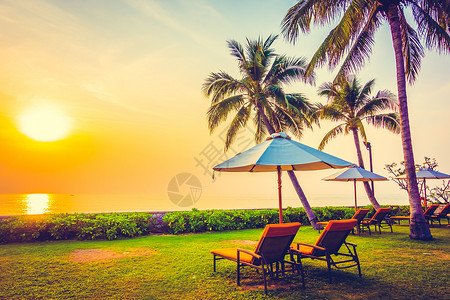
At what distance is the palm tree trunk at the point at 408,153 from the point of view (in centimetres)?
855

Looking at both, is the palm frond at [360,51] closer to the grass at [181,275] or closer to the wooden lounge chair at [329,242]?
the grass at [181,275]

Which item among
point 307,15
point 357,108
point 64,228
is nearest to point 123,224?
point 64,228

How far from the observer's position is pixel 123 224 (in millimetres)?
9133

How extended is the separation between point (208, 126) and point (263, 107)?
8.96ft

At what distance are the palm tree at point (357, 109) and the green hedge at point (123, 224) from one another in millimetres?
6441

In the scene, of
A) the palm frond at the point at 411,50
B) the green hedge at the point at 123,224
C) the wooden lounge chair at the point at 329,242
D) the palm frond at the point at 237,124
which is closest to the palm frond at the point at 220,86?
the palm frond at the point at 237,124

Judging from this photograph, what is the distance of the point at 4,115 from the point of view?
47.4 feet

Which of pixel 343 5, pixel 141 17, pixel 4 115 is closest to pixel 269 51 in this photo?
pixel 343 5

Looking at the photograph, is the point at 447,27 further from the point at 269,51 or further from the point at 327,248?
the point at 327,248

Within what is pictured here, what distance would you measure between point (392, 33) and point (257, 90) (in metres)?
5.66

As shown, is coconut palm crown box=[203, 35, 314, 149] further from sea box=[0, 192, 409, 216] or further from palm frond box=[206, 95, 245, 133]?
sea box=[0, 192, 409, 216]

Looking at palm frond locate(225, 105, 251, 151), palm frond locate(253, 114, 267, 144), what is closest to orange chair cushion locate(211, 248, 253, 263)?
palm frond locate(225, 105, 251, 151)

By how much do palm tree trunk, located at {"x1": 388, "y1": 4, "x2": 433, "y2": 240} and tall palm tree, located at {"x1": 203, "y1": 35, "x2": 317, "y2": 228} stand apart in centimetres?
407

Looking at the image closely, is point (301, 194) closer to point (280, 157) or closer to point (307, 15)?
point (307, 15)
